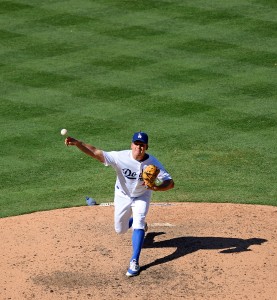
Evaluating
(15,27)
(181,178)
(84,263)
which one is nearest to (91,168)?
(181,178)

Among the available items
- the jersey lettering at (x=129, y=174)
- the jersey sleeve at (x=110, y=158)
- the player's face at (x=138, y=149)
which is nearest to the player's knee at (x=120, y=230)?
the jersey lettering at (x=129, y=174)

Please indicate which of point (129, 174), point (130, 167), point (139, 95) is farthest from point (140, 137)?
point (139, 95)

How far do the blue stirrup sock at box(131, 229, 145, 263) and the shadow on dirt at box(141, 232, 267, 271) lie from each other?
1.71 feet

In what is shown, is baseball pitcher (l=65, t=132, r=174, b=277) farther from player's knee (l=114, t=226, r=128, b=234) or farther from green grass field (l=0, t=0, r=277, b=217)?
green grass field (l=0, t=0, r=277, b=217)

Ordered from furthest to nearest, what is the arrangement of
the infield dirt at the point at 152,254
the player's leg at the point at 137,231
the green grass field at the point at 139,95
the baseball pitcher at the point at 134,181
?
the green grass field at the point at 139,95 < the baseball pitcher at the point at 134,181 < the player's leg at the point at 137,231 < the infield dirt at the point at 152,254

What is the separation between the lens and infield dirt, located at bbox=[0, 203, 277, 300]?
10102 millimetres

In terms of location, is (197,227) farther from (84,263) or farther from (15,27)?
(15,27)

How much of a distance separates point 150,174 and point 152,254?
132cm

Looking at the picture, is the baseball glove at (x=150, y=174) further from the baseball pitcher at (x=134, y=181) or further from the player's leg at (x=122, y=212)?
the player's leg at (x=122, y=212)

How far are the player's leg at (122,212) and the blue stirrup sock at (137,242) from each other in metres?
0.50

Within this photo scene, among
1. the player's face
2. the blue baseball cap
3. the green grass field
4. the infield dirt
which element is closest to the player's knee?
the infield dirt

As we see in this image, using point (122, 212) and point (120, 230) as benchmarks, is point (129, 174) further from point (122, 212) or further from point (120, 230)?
point (120, 230)

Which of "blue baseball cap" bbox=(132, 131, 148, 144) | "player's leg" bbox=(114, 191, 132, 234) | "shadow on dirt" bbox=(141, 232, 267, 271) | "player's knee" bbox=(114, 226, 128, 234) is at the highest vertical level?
"blue baseball cap" bbox=(132, 131, 148, 144)

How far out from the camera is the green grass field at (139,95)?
1402 centimetres
